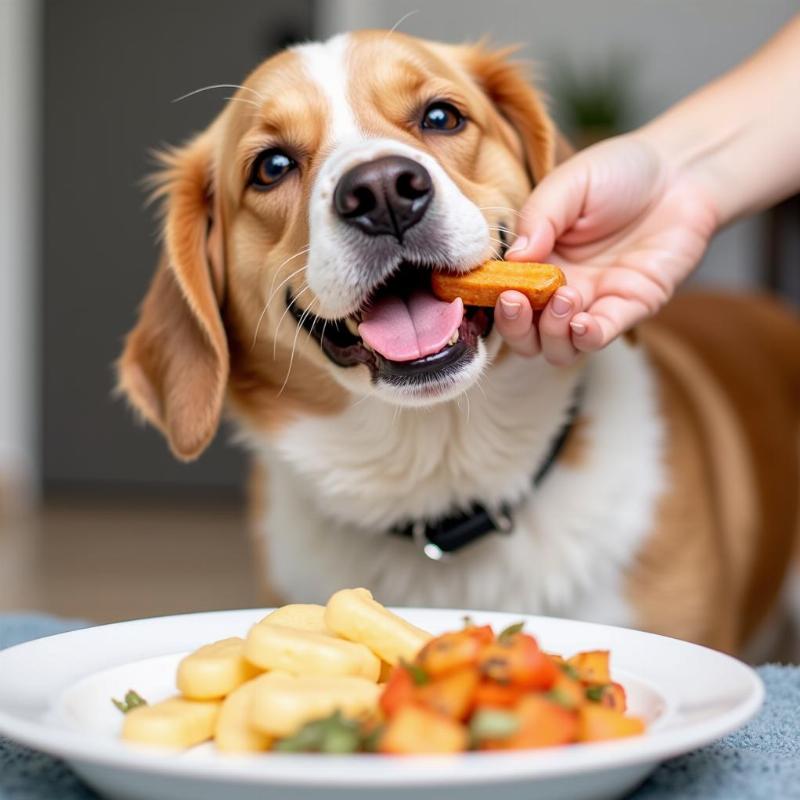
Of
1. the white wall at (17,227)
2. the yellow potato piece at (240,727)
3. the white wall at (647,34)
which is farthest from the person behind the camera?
the white wall at (647,34)

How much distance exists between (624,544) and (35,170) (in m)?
4.33

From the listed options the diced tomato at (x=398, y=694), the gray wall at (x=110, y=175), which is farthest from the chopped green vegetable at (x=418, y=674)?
the gray wall at (x=110, y=175)

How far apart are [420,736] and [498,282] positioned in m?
0.80

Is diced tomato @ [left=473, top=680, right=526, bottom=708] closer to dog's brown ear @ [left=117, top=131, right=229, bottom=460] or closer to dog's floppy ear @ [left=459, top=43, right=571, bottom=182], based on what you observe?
dog's brown ear @ [left=117, top=131, right=229, bottom=460]

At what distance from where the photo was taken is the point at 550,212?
60.9 inches

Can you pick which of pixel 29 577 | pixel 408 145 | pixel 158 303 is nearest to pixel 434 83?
pixel 408 145

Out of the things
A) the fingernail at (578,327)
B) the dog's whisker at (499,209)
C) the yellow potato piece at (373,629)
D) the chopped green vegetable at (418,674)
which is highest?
the dog's whisker at (499,209)

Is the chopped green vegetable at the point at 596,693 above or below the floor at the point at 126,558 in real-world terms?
above

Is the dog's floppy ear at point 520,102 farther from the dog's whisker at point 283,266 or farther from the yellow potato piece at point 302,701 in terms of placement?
the yellow potato piece at point 302,701

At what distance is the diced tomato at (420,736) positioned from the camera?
2.15ft

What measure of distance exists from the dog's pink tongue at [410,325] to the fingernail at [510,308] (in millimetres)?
57

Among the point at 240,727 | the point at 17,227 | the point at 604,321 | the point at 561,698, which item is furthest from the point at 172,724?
the point at 17,227

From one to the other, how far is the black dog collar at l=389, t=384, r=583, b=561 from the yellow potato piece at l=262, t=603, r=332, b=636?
0.82m

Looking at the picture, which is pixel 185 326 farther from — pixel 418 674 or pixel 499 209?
pixel 418 674
